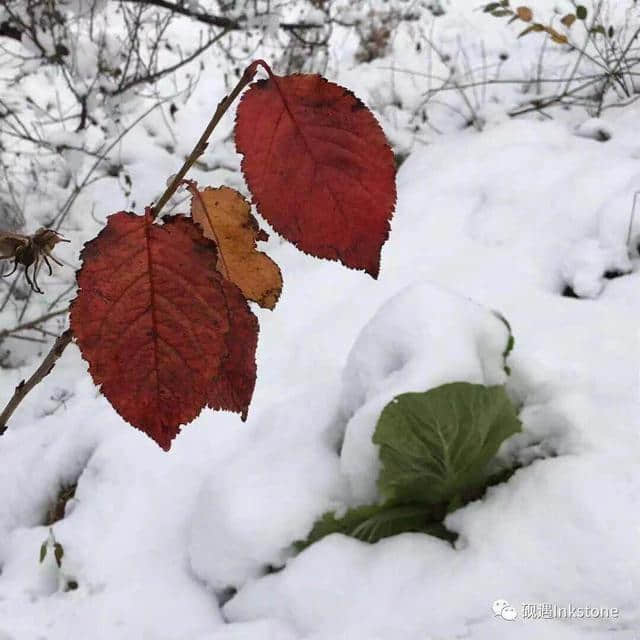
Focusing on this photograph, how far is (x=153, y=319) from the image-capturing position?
1.08ft

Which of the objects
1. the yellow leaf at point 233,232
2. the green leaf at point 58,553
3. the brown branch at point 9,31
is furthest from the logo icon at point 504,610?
the brown branch at point 9,31

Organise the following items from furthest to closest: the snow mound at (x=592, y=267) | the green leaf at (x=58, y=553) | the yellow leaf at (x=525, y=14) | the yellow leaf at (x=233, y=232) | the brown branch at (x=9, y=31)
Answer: the yellow leaf at (x=525, y=14), the brown branch at (x=9, y=31), the snow mound at (x=592, y=267), the green leaf at (x=58, y=553), the yellow leaf at (x=233, y=232)

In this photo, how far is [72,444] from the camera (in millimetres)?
1745

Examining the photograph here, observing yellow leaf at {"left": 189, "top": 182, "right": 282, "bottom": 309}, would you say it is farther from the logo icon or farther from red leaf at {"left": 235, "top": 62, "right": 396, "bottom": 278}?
the logo icon

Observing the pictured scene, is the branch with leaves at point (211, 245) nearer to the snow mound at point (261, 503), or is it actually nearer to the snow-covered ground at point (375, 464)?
the snow-covered ground at point (375, 464)

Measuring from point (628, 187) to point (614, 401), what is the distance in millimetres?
1001

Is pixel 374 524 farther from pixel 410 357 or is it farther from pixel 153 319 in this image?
pixel 153 319

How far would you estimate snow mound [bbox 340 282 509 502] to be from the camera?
117cm

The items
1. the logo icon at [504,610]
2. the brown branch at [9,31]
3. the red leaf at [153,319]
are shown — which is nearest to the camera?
the red leaf at [153,319]

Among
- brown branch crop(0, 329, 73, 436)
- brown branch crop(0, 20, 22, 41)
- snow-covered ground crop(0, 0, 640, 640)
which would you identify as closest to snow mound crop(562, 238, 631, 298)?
snow-covered ground crop(0, 0, 640, 640)

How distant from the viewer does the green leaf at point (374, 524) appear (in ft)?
3.88

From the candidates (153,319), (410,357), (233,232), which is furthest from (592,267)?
(153,319)

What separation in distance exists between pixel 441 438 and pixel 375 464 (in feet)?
0.52

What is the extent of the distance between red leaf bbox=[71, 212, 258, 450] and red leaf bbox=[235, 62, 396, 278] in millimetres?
53
